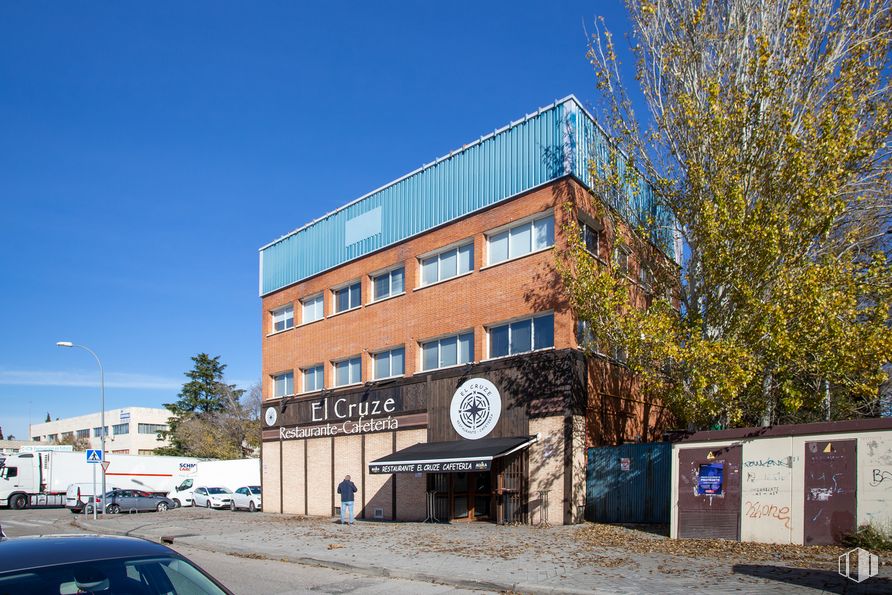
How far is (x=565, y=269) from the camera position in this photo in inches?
798

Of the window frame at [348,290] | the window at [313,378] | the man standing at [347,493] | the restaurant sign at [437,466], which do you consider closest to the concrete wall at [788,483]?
the restaurant sign at [437,466]

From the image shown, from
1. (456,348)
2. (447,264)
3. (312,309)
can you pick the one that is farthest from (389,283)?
(312,309)

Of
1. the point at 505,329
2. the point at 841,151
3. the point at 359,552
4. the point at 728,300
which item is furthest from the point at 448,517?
the point at 841,151

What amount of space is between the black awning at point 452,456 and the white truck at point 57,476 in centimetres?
2426

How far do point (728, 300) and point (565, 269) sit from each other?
14.4 ft

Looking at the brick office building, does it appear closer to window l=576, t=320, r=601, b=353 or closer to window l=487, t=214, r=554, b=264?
window l=487, t=214, r=554, b=264

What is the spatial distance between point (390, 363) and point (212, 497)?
19.4 m

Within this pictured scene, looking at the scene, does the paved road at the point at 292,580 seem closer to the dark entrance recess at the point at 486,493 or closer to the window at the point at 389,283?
the dark entrance recess at the point at 486,493

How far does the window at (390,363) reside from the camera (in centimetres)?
2652

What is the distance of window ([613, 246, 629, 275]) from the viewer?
19872mm

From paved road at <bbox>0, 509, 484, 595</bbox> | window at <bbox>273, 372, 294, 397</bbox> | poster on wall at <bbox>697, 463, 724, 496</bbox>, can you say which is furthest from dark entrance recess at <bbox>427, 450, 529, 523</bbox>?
window at <bbox>273, 372, 294, 397</bbox>

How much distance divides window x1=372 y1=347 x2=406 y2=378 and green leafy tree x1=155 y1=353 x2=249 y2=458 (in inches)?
1543

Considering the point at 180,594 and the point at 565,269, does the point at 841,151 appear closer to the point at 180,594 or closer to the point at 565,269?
the point at 565,269

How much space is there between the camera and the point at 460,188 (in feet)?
81.9
